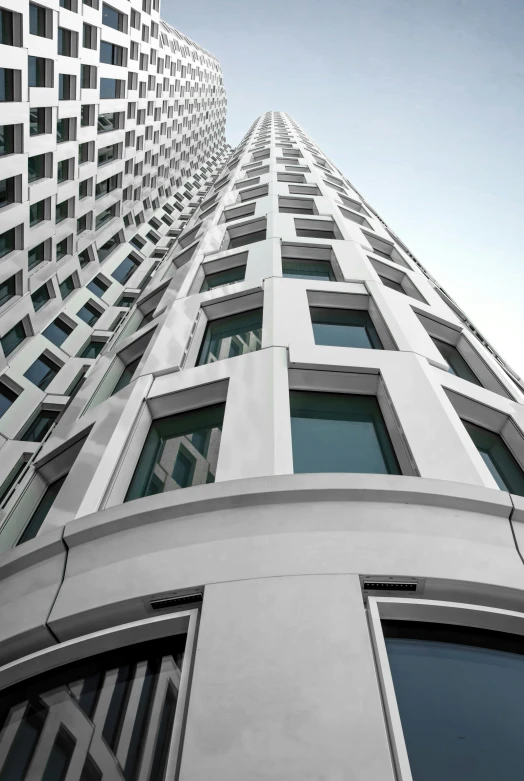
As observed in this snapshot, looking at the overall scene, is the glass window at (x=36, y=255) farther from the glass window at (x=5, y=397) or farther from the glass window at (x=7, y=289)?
Answer: the glass window at (x=5, y=397)

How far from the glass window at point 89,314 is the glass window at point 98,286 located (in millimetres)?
1360

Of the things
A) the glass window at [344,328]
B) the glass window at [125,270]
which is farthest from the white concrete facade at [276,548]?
the glass window at [125,270]

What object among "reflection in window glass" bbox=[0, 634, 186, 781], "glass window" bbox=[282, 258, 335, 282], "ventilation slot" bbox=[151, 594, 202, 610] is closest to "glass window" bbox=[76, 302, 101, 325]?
"glass window" bbox=[282, 258, 335, 282]

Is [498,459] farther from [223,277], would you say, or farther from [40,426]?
[40,426]

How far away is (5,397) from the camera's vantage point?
20578 millimetres

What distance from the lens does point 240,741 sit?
14.1ft

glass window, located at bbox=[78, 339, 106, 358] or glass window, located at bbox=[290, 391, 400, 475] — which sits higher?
glass window, located at bbox=[78, 339, 106, 358]

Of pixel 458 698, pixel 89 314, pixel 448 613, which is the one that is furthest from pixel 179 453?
pixel 89 314

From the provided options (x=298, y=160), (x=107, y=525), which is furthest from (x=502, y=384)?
(x=298, y=160)

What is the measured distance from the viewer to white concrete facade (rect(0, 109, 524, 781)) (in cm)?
448

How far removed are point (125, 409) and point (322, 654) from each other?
244 inches

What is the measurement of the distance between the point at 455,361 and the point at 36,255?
18766 mm

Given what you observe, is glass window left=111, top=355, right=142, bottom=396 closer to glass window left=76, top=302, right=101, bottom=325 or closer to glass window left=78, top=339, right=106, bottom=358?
glass window left=78, top=339, right=106, bottom=358

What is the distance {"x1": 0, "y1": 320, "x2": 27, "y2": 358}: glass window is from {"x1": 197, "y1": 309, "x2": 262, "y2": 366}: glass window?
12283 millimetres
